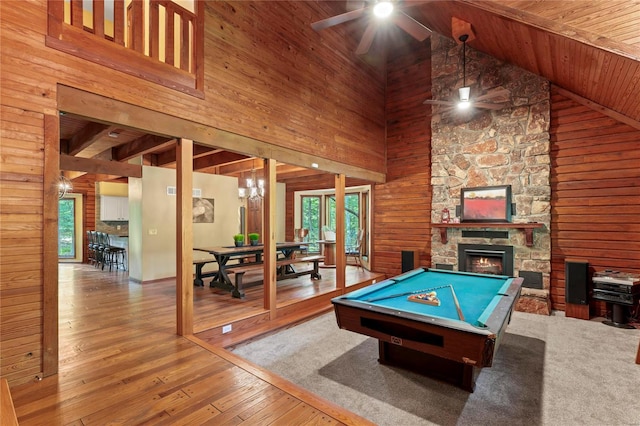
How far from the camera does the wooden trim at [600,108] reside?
458 centimetres

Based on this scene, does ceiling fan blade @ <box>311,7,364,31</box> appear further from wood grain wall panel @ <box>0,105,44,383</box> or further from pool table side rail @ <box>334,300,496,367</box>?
pool table side rail @ <box>334,300,496,367</box>

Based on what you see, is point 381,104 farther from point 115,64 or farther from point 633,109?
point 115,64

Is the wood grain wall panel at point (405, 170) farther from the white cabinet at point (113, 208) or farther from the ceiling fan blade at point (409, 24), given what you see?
the white cabinet at point (113, 208)

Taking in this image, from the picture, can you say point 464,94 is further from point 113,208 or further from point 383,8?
point 113,208

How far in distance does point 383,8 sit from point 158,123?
2.78m

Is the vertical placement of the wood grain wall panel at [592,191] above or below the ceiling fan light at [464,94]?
below

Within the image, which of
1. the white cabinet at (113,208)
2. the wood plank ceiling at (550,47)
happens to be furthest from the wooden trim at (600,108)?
the white cabinet at (113,208)

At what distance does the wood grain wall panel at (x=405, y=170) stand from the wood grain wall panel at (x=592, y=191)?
2.23 meters

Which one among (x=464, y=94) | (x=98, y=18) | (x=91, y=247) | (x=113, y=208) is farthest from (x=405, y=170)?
(x=113, y=208)

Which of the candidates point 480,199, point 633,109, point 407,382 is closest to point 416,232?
point 480,199

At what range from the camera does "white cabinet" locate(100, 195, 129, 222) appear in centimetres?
978

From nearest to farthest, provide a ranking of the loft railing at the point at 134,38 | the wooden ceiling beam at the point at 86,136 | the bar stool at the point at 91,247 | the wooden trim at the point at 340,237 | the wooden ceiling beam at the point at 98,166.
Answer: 1. the loft railing at the point at 134,38
2. the wooden ceiling beam at the point at 86,136
3. the wooden ceiling beam at the point at 98,166
4. the wooden trim at the point at 340,237
5. the bar stool at the point at 91,247

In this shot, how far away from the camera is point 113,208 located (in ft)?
32.7

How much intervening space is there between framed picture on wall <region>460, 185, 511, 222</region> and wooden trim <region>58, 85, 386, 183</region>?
3331 mm
